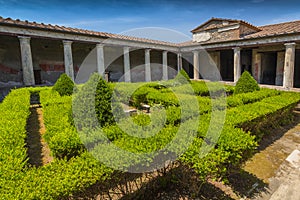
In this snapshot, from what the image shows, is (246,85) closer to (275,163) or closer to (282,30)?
(275,163)

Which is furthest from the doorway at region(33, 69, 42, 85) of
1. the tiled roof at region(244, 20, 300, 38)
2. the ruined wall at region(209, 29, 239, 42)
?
the tiled roof at region(244, 20, 300, 38)

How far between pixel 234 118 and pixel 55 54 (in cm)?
1637

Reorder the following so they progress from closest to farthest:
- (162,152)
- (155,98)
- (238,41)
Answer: (162,152), (155,98), (238,41)

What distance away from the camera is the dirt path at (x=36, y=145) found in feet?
14.1

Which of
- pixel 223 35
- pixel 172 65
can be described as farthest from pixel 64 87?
pixel 172 65

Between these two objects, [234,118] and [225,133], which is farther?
[234,118]

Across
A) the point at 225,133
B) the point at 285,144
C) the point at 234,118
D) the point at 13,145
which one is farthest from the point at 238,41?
the point at 13,145

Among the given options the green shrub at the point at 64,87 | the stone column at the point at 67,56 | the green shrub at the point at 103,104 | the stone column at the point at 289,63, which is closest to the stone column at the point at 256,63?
the stone column at the point at 289,63

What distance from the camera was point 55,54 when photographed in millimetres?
16484

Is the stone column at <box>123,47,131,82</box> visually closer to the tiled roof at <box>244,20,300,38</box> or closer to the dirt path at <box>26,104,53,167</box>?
the dirt path at <box>26,104,53,167</box>

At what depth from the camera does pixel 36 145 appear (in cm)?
507

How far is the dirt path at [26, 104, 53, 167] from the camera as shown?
429cm

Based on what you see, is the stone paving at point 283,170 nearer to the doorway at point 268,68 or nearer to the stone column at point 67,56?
the stone column at point 67,56

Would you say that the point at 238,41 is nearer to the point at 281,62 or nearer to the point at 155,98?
the point at 281,62
